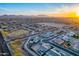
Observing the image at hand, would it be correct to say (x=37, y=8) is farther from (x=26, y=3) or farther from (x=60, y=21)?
(x=60, y=21)

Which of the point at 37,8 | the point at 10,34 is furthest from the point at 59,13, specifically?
the point at 10,34

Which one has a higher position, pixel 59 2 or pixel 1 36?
pixel 59 2

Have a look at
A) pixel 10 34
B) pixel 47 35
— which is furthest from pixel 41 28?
pixel 10 34

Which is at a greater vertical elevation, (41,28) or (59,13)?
(59,13)

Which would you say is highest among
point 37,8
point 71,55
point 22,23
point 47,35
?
point 37,8

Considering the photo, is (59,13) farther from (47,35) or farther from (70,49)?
(70,49)

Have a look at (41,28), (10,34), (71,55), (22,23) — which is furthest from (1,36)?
(71,55)

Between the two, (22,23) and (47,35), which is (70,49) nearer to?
(47,35)
